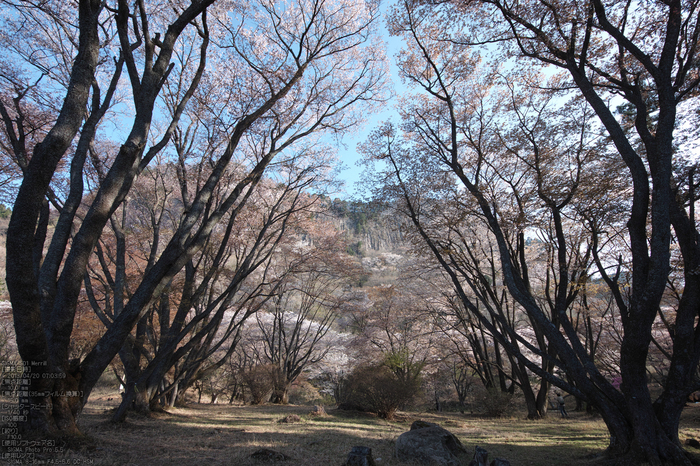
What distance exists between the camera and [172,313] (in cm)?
1399

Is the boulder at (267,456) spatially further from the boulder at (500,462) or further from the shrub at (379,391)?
the shrub at (379,391)

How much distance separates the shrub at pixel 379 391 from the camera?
1009 centimetres

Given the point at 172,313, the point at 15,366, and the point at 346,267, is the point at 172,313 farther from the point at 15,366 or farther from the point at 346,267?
the point at 15,366

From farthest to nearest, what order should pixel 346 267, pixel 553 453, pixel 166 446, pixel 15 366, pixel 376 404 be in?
pixel 346 267 < pixel 376 404 < pixel 553 453 < pixel 166 446 < pixel 15 366

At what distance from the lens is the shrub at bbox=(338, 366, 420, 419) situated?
1009 centimetres

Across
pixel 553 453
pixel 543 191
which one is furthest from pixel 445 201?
pixel 553 453

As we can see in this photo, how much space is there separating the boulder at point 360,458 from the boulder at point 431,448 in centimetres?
128

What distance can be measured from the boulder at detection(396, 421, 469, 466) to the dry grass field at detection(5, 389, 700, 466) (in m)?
0.33

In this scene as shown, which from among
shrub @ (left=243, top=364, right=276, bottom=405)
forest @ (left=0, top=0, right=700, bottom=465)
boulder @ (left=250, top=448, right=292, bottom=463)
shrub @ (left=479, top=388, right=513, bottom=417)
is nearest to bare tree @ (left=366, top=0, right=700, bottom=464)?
forest @ (left=0, top=0, right=700, bottom=465)

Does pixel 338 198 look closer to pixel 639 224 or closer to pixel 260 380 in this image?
pixel 639 224

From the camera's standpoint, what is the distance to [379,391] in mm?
10180

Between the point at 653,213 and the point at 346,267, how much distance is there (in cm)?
860

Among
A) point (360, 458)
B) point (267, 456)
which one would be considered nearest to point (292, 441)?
point (267, 456)

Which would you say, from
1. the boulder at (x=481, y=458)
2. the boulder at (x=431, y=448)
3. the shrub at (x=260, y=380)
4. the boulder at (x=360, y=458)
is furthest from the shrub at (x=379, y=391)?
the boulder at (x=360, y=458)
